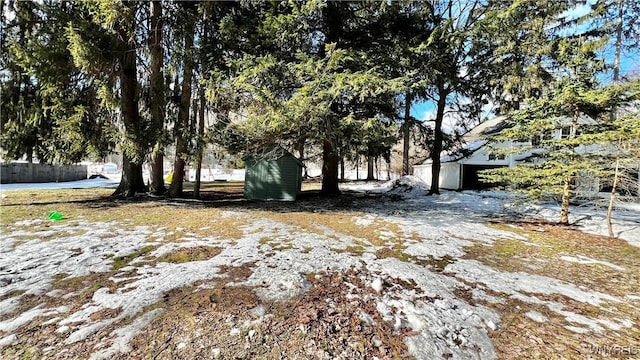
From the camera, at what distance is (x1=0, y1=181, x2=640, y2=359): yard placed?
7.40 feet

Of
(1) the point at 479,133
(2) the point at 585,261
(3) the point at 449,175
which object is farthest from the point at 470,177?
(2) the point at 585,261

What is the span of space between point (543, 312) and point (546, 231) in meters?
5.41

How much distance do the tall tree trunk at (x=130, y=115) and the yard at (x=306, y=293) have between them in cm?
298

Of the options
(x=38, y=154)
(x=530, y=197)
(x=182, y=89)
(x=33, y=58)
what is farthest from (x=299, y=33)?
(x=38, y=154)

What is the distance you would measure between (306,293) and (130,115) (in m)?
10.6

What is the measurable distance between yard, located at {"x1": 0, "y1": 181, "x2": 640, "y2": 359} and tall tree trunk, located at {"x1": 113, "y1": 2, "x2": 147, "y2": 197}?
2.98 meters

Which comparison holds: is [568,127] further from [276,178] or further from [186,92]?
[186,92]

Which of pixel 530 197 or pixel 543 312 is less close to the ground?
pixel 530 197

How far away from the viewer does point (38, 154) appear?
29.0ft

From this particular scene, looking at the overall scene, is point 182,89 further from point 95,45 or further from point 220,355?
point 220,355

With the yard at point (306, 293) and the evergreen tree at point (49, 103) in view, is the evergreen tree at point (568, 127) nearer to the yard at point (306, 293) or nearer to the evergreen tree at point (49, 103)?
the yard at point (306, 293)

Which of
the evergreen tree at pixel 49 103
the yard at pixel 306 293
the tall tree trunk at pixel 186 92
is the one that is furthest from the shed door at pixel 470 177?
the evergreen tree at pixel 49 103

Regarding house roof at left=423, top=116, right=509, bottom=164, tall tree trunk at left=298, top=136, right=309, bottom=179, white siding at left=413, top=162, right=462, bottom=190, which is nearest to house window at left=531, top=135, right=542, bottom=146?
tall tree trunk at left=298, top=136, right=309, bottom=179

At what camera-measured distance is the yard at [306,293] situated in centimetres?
226
